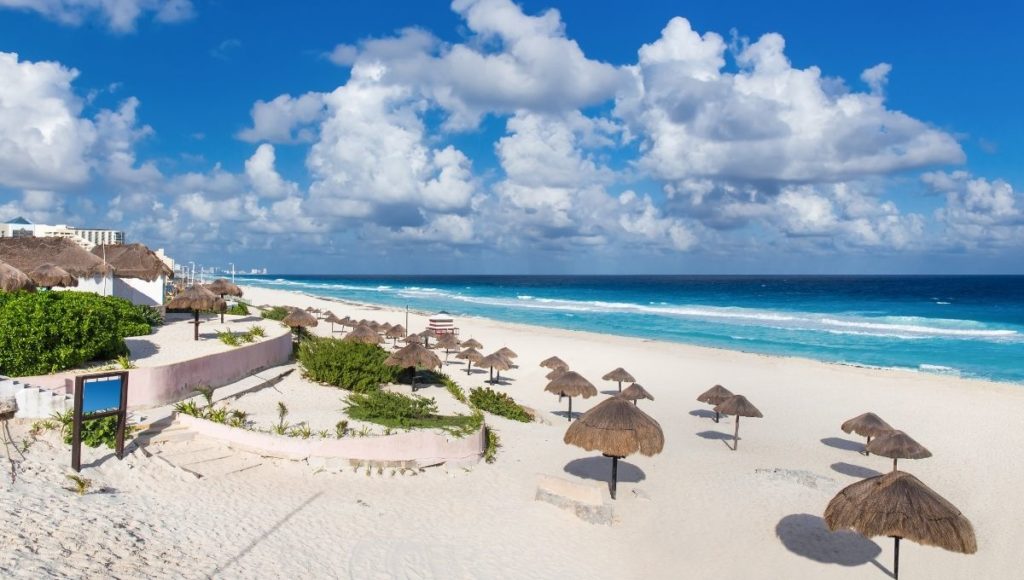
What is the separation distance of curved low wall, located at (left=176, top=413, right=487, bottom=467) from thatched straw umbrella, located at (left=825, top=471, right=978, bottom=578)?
21.2 feet

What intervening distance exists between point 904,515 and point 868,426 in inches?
268

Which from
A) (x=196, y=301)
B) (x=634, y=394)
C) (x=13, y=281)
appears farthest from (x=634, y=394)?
(x=13, y=281)

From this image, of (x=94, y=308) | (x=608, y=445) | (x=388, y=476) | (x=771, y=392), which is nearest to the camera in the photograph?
(x=608, y=445)

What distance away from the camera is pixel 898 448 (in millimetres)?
12125

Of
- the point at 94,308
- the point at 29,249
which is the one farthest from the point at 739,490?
the point at 29,249

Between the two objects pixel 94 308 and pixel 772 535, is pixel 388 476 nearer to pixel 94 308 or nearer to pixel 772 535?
pixel 772 535

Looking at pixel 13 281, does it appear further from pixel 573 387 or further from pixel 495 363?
pixel 573 387

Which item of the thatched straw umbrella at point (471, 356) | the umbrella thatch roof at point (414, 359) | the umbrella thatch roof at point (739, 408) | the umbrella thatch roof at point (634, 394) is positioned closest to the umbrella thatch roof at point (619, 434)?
the umbrella thatch roof at point (739, 408)

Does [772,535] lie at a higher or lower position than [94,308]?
lower

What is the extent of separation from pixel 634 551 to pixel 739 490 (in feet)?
11.8

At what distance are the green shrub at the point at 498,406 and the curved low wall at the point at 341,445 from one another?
441 cm

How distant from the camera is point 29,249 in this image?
2256cm

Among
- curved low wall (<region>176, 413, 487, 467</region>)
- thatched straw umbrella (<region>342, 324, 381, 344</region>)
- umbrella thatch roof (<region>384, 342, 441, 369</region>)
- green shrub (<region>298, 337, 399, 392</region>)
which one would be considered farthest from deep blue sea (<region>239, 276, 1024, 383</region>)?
curved low wall (<region>176, 413, 487, 467</region>)

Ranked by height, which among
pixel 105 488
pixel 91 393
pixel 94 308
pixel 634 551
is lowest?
pixel 634 551
